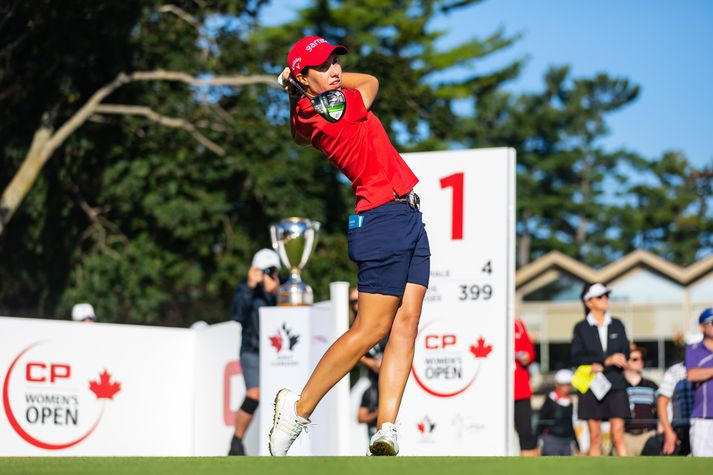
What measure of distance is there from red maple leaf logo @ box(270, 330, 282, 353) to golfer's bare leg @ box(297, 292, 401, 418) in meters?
5.04

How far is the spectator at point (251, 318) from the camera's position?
12.3m

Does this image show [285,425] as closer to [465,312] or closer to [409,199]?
[409,199]

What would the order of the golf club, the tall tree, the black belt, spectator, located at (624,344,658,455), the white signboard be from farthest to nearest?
the tall tree < spectator, located at (624,344,658,455) < the white signboard < the black belt < the golf club

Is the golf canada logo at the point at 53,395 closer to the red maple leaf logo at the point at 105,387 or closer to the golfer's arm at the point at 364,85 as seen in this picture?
the red maple leaf logo at the point at 105,387

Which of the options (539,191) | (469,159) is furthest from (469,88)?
(469,159)

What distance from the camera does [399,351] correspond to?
6.29 meters

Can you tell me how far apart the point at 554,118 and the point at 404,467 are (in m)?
71.8

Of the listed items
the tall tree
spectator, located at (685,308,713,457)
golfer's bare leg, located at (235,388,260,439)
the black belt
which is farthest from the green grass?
the tall tree

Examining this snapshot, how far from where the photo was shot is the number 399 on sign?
10.3 m

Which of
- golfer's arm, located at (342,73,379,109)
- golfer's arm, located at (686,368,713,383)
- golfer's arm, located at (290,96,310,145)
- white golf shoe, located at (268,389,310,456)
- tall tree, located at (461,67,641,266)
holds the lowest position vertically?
white golf shoe, located at (268,389,310,456)

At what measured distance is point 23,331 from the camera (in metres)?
11.3

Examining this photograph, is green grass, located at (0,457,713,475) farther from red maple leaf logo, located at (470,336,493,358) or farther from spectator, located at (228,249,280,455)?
spectator, located at (228,249,280,455)

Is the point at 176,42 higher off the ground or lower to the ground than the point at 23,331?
higher

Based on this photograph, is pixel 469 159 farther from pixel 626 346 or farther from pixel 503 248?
pixel 626 346
